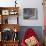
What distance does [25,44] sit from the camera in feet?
16.3

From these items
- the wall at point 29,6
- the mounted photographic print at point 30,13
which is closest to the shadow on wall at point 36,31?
the wall at point 29,6

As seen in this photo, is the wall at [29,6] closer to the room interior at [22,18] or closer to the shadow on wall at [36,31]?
the room interior at [22,18]

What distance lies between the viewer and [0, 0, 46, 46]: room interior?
17.3 feet

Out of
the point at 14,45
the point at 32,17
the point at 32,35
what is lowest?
the point at 14,45

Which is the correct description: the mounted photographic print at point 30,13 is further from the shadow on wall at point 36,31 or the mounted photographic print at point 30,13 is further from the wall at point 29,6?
the shadow on wall at point 36,31

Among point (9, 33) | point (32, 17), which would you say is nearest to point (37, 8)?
point (32, 17)

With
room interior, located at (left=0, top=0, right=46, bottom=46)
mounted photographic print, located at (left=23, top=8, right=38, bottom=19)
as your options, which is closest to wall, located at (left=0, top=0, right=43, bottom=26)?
room interior, located at (left=0, top=0, right=46, bottom=46)

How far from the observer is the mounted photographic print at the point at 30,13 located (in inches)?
211

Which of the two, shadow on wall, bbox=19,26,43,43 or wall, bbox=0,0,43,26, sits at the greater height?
wall, bbox=0,0,43,26

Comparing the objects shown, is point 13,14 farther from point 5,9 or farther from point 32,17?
point 32,17

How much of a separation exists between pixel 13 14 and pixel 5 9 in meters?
0.33

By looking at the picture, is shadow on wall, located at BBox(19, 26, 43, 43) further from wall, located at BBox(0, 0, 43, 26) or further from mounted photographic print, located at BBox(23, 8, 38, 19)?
mounted photographic print, located at BBox(23, 8, 38, 19)

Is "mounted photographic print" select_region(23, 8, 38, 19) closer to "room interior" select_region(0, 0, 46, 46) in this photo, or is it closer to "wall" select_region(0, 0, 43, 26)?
"room interior" select_region(0, 0, 46, 46)

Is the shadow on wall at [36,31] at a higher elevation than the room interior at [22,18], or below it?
below
